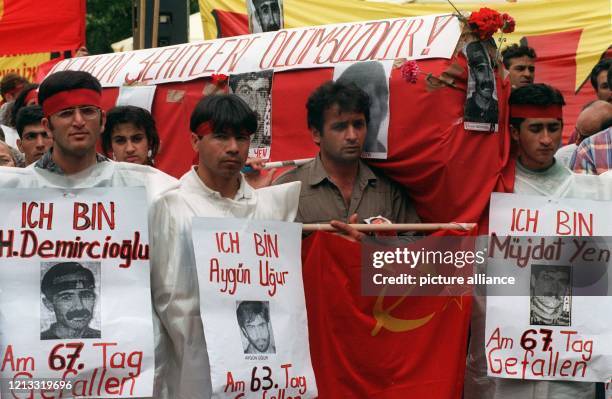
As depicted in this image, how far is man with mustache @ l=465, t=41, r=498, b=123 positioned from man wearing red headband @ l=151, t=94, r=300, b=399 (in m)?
1.01

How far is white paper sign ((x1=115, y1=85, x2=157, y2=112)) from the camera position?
26.9 ft

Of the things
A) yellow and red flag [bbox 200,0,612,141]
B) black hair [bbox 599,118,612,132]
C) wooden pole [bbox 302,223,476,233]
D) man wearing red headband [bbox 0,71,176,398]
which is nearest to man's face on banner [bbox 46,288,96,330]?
man wearing red headband [bbox 0,71,176,398]

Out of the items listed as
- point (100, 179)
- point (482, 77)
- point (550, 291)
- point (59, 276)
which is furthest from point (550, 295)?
point (59, 276)

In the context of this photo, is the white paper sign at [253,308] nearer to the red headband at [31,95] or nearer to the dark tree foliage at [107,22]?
the red headband at [31,95]

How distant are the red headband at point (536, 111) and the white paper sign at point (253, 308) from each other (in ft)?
4.68

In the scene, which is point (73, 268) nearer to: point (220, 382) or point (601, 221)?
point (220, 382)

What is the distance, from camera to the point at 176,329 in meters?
5.90

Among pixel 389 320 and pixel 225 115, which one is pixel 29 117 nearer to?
pixel 225 115

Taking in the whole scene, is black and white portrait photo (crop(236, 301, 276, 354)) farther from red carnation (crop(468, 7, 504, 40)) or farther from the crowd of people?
red carnation (crop(468, 7, 504, 40))

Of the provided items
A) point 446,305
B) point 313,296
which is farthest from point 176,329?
point 446,305

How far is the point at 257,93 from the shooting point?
756 cm

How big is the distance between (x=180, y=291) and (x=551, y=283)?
1945 mm

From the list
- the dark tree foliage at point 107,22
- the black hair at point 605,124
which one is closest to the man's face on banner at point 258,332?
the black hair at point 605,124

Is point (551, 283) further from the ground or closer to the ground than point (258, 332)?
further from the ground
